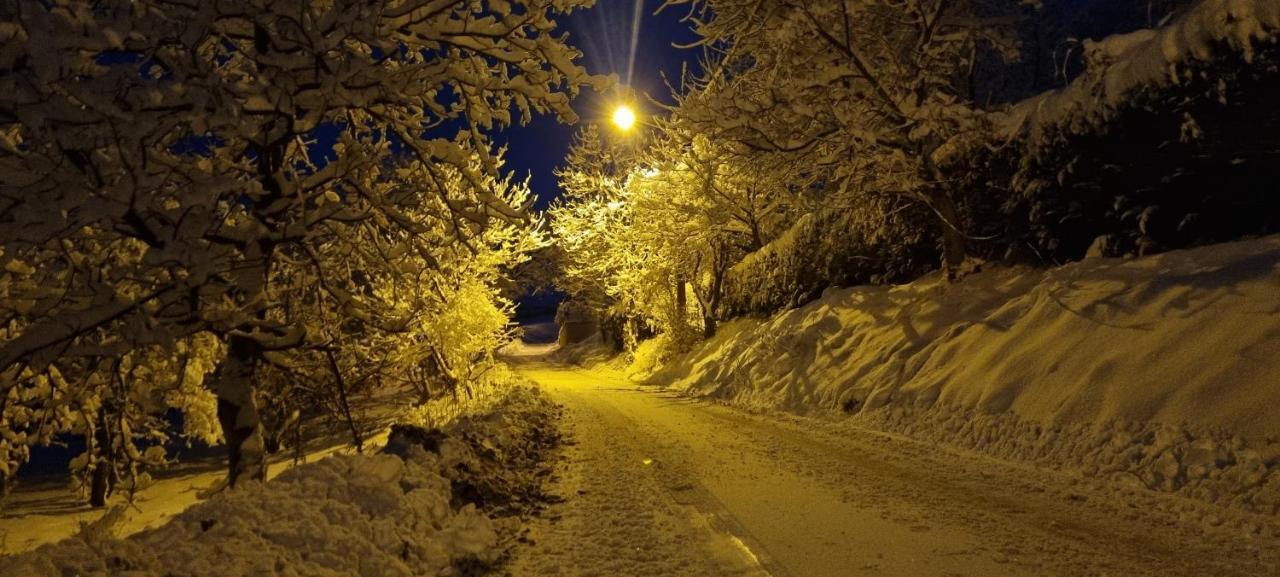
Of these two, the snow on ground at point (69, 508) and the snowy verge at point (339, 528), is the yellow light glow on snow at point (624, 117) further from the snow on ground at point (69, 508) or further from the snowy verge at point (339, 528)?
the snowy verge at point (339, 528)

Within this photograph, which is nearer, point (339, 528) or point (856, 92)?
point (339, 528)

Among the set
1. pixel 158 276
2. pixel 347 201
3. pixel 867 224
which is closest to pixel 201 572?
pixel 158 276

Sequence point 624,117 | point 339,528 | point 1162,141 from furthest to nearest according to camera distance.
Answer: point 624,117 → point 1162,141 → point 339,528

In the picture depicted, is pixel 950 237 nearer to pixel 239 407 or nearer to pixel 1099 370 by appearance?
pixel 1099 370

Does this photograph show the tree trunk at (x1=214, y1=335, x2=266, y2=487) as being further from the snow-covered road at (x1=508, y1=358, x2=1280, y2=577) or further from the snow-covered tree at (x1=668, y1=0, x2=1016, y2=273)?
the snow-covered tree at (x1=668, y1=0, x2=1016, y2=273)

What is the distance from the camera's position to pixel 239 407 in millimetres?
6258

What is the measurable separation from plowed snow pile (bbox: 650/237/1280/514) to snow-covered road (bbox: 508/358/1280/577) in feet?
2.02

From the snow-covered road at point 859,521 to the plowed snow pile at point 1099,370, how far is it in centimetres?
62

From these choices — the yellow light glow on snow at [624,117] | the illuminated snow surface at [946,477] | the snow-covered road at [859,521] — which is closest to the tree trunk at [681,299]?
the yellow light glow on snow at [624,117]

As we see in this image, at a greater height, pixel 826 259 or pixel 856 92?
pixel 856 92

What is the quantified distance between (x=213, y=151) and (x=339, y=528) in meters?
3.76

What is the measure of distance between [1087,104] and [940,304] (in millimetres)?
3986

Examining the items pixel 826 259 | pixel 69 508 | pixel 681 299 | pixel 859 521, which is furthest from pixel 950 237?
pixel 69 508

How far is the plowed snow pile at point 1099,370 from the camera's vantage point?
614 cm
